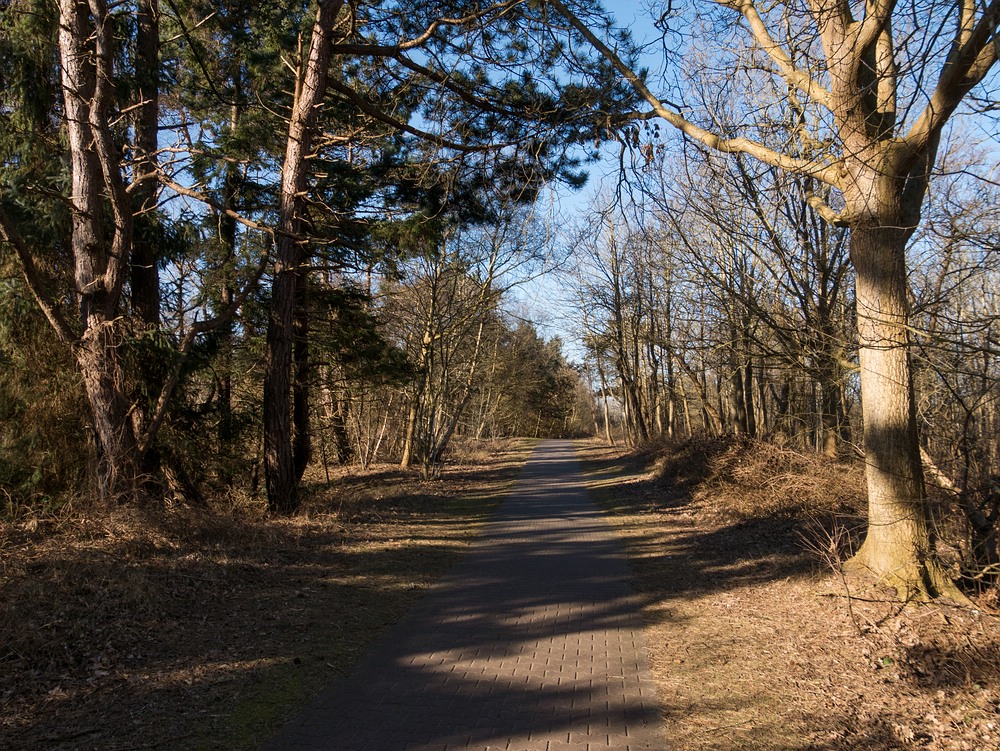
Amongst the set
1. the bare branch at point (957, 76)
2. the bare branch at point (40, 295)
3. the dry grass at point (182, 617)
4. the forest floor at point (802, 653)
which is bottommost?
the forest floor at point (802, 653)

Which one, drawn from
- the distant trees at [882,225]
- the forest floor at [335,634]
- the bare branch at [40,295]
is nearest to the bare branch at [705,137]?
the distant trees at [882,225]

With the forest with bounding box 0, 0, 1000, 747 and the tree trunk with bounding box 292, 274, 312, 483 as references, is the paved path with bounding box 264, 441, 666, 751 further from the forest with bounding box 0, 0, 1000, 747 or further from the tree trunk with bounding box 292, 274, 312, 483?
the tree trunk with bounding box 292, 274, 312, 483

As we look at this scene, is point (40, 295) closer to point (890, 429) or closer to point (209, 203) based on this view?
point (209, 203)

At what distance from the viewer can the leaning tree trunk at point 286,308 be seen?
10.8 m

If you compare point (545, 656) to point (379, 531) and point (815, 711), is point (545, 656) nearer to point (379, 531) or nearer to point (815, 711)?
point (815, 711)

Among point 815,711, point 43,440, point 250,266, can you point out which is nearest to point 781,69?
point 815,711

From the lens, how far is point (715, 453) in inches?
653

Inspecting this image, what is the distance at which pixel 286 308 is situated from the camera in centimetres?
1138

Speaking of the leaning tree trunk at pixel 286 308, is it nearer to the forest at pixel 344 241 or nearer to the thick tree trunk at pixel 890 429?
the forest at pixel 344 241

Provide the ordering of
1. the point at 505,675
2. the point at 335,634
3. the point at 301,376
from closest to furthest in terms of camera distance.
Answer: the point at 505,675 < the point at 335,634 < the point at 301,376

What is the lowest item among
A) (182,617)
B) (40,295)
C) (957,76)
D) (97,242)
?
(182,617)

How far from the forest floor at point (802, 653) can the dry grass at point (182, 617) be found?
2.67 metres

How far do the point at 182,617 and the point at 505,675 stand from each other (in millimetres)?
3054

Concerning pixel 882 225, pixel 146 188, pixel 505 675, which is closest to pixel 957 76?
pixel 882 225
